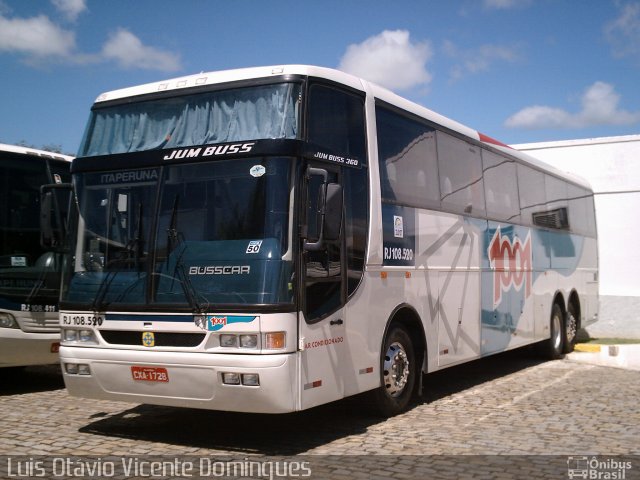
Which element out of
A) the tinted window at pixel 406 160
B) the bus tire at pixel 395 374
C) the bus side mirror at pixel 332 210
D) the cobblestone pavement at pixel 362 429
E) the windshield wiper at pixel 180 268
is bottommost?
the cobblestone pavement at pixel 362 429

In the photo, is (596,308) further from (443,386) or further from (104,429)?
(104,429)

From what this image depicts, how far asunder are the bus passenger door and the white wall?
14.6m

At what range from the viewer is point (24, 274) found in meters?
10.3

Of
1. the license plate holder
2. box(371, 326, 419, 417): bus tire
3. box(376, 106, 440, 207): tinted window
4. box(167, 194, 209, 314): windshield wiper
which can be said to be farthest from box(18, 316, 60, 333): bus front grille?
box(376, 106, 440, 207): tinted window

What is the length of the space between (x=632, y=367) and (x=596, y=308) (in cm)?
372

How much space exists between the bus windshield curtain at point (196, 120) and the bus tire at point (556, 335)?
940cm

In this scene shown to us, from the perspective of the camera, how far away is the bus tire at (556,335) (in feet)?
49.0

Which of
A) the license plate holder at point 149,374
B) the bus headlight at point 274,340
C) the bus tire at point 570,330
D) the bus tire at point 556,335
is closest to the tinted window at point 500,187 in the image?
the bus tire at point 556,335

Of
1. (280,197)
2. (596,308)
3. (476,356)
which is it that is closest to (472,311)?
(476,356)

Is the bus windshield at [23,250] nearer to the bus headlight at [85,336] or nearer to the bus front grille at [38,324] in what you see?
the bus front grille at [38,324]

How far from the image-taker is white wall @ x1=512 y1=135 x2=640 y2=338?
65.3 feet

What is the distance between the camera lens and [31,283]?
34.0 feet

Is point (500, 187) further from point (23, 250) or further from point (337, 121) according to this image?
point (23, 250)
